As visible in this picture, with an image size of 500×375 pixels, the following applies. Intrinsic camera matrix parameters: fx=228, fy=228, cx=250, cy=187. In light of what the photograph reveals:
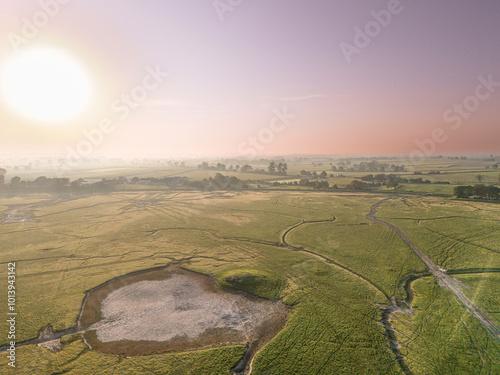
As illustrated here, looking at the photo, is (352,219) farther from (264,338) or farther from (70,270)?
(70,270)

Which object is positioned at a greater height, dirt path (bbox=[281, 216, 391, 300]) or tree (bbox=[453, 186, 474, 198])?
tree (bbox=[453, 186, 474, 198])

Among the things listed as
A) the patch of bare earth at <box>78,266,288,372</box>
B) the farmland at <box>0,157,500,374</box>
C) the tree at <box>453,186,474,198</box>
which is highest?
the tree at <box>453,186,474,198</box>

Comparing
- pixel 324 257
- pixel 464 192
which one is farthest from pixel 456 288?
pixel 464 192

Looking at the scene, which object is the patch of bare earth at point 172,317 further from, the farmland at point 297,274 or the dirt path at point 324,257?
the dirt path at point 324,257

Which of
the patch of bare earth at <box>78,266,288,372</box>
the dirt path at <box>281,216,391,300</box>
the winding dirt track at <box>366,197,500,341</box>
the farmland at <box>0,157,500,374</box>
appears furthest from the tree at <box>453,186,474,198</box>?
the patch of bare earth at <box>78,266,288,372</box>

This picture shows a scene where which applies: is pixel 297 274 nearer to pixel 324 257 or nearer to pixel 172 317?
pixel 324 257

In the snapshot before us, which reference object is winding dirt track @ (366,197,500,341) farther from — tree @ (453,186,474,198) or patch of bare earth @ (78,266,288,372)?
tree @ (453,186,474,198)

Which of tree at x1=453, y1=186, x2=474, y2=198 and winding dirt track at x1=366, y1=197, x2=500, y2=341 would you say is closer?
winding dirt track at x1=366, y1=197, x2=500, y2=341
